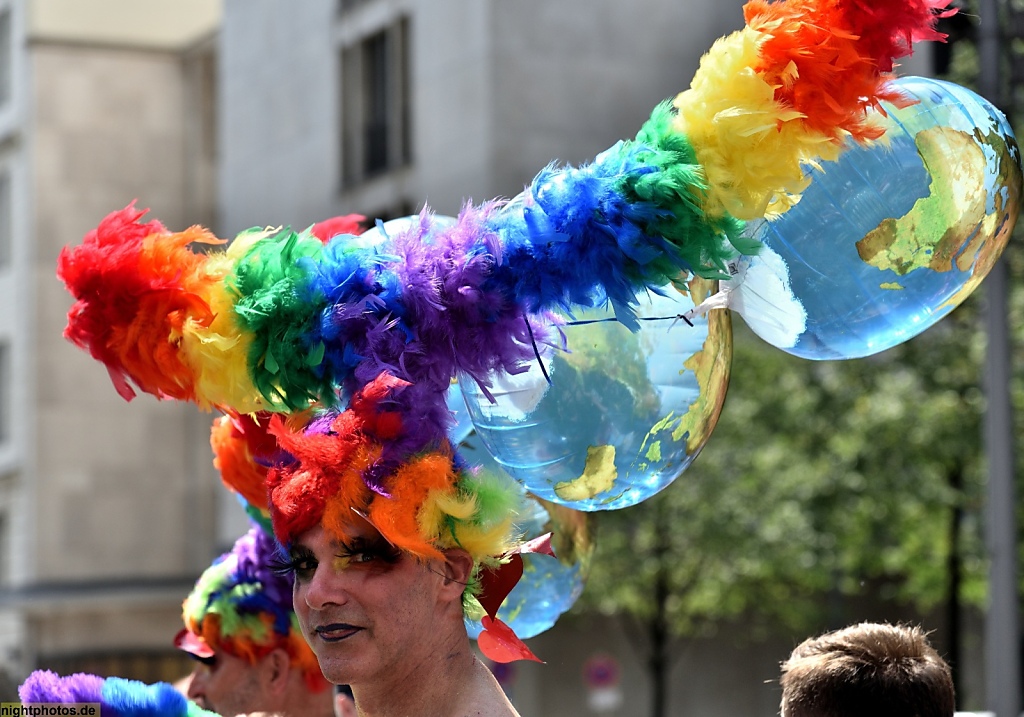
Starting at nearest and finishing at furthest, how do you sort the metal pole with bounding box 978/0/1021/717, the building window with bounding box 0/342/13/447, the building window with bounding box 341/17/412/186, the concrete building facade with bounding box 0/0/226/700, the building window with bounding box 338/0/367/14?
the metal pole with bounding box 978/0/1021/717 → the building window with bounding box 341/17/412/186 → the building window with bounding box 338/0/367/14 → the concrete building facade with bounding box 0/0/226/700 → the building window with bounding box 0/342/13/447

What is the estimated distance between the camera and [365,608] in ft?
8.64

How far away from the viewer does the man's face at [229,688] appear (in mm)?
4105

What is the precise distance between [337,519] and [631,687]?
20807mm

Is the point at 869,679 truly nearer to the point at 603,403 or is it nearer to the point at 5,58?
the point at 603,403

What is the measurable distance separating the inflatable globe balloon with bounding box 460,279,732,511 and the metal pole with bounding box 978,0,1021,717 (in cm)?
575

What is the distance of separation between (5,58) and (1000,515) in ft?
79.3

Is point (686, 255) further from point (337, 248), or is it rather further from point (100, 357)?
point (100, 357)

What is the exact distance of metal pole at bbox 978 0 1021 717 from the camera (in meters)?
8.09

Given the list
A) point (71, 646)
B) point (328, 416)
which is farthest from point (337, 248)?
point (71, 646)

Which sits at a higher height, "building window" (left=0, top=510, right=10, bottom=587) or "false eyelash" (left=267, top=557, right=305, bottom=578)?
"false eyelash" (left=267, top=557, right=305, bottom=578)

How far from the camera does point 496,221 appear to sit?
2619 millimetres

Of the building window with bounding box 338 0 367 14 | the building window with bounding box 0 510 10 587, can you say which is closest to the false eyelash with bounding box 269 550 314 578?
the building window with bounding box 338 0 367 14

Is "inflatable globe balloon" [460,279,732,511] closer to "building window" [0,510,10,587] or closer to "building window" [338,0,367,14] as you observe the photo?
"building window" [338,0,367,14]

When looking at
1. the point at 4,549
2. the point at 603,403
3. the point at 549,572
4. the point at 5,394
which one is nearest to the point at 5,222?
the point at 5,394
